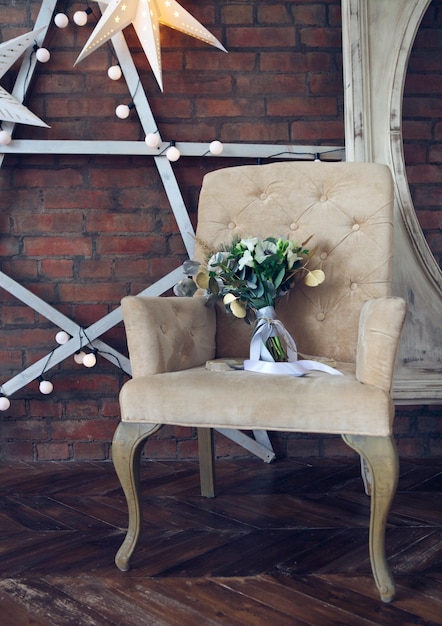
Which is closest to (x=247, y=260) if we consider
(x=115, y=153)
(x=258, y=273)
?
(x=258, y=273)

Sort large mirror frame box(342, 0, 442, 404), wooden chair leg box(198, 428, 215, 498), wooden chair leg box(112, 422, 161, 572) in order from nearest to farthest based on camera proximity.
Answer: wooden chair leg box(112, 422, 161, 572) < wooden chair leg box(198, 428, 215, 498) < large mirror frame box(342, 0, 442, 404)

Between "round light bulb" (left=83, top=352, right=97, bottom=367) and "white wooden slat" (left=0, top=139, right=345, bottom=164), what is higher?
"white wooden slat" (left=0, top=139, right=345, bottom=164)

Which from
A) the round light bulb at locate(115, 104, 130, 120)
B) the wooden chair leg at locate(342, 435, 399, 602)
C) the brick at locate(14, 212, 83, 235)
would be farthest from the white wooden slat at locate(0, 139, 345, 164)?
the wooden chair leg at locate(342, 435, 399, 602)

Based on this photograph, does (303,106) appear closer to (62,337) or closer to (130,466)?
(62,337)

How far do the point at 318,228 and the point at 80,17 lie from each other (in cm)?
125

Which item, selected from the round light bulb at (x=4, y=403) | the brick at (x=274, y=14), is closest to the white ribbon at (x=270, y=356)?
the round light bulb at (x=4, y=403)

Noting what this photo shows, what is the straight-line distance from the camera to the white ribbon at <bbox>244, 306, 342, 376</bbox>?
1.59m

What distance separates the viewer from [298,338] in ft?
6.39

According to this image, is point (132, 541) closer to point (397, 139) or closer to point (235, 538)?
point (235, 538)

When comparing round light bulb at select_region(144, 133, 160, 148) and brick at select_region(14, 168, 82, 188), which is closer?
round light bulb at select_region(144, 133, 160, 148)

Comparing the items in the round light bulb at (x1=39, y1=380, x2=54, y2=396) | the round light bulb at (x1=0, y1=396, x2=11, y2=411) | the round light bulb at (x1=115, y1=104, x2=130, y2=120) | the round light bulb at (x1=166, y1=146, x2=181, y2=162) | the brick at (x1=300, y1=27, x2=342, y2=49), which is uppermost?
the brick at (x1=300, y1=27, x2=342, y2=49)

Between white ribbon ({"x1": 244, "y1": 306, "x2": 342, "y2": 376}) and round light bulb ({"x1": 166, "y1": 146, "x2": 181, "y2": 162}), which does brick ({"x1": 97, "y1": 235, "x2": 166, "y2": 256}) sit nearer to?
round light bulb ({"x1": 166, "y1": 146, "x2": 181, "y2": 162})

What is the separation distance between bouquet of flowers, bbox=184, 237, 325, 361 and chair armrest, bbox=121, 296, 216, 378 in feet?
0.47

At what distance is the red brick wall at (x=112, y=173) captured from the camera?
8.06 ft
